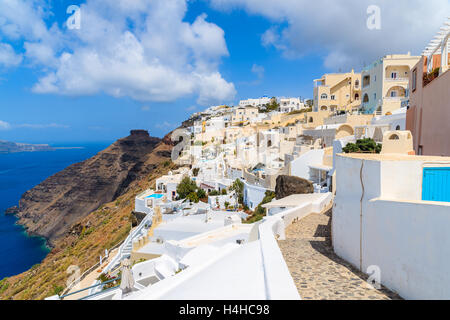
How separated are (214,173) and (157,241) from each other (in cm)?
1581

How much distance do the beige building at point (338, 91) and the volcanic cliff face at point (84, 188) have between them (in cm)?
3923

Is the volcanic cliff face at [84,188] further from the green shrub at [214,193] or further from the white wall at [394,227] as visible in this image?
the white wall at [394,227]

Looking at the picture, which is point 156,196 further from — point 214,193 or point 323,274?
point 323,274

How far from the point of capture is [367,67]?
31.4 meters

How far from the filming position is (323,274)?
457 cm

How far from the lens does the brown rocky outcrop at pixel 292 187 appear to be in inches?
698

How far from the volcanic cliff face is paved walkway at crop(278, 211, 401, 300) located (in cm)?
6103

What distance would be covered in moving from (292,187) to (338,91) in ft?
89.4

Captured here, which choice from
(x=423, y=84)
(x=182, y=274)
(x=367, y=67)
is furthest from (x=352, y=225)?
(x=367, y=67)

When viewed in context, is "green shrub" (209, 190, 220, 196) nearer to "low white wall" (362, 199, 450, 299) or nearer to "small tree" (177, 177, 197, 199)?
"small tree" (177, 177, 197, 199)

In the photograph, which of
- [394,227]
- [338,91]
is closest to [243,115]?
[338,91]

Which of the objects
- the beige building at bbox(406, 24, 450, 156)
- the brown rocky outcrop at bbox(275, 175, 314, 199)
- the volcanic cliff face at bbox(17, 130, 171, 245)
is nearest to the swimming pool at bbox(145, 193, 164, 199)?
the brown rocky outcrop at bbox(275, 175, 314, 199)

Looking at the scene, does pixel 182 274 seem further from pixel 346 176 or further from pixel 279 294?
pixel 346 176

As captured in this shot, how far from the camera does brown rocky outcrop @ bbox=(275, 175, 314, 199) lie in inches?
698
